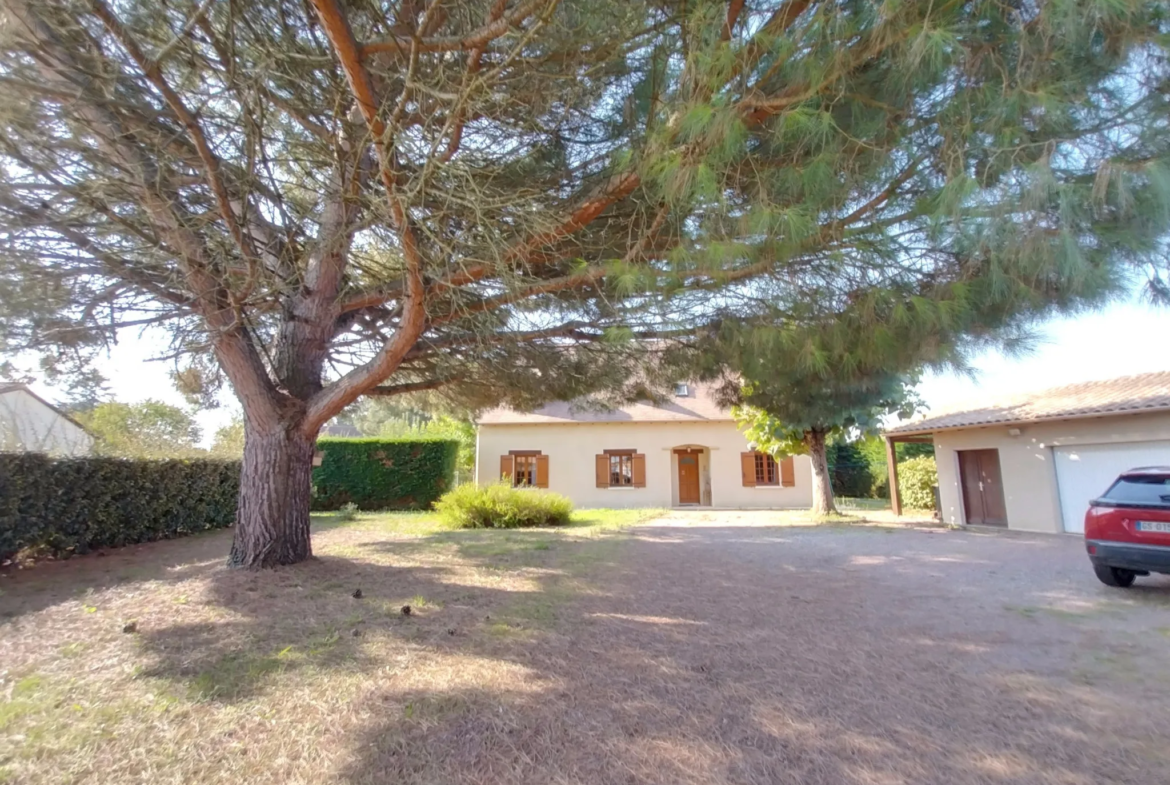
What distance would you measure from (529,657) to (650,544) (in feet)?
19.0

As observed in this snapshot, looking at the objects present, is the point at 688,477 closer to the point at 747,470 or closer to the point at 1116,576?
the point at 747,470

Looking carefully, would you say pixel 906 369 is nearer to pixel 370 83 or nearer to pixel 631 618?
pixel 631 618

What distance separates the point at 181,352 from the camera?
19.3 feet

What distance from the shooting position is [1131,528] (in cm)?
527

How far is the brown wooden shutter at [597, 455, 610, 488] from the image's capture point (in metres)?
18.4

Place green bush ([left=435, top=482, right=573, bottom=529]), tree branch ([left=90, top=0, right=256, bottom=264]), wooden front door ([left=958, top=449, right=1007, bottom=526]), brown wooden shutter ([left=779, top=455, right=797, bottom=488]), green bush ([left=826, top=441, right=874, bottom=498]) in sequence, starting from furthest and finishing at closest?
green bush ([left=826, top=441, right=874, bottom=498]) < brown wooden shutter ([left=779, top=455, right=797, bottom=488]) < wooden front door ([left=958, top=449, right=1007, bottom=526]) < green bush ([left=435, top=482, right=573, bottom=529]) < tree branch ([left=90, top=0, right=256, bottom=264])

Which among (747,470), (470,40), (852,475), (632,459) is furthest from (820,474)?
(470,40)

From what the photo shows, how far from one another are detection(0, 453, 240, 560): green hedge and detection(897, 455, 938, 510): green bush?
16.9 meters

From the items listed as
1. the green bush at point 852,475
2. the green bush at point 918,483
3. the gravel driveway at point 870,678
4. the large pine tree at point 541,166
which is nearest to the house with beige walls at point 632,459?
the green bush at point 918,483

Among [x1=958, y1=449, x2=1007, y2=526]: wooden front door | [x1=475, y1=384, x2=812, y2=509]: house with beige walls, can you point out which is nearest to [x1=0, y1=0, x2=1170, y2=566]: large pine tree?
[x1=958, y1=449, x2=1007, y2=526]: wooden front door

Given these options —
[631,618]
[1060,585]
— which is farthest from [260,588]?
[1060,585]

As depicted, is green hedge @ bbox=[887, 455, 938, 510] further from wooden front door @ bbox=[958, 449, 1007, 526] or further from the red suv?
the red suv

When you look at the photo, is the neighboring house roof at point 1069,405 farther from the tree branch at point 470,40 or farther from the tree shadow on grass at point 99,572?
the tree shadow on grass at point 99,572

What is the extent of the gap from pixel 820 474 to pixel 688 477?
20.7 ft
